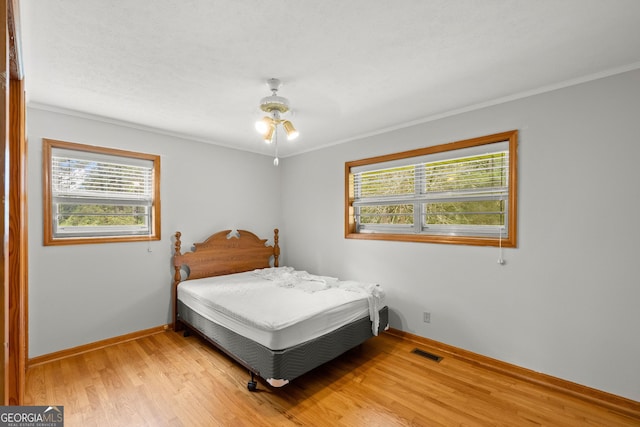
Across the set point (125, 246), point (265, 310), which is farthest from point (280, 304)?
point (125, 246)

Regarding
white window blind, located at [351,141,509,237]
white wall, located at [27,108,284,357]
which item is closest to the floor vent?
white window blind, located at [351,141,509,237]

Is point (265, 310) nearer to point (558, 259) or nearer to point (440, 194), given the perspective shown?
point (440, 194)

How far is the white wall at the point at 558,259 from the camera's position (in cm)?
212

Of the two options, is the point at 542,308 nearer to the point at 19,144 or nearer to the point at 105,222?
the point at 19,144

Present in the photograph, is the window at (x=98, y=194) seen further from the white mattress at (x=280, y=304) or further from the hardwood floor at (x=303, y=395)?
the hardwood floor at (x=303, y=395)

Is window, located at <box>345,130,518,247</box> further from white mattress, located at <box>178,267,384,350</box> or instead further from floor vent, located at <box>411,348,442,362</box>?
floor vent, located at <box>411,348,442,362</box>

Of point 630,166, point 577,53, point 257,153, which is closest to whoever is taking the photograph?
point 577,53

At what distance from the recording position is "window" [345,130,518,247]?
2723mm

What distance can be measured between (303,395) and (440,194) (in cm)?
230

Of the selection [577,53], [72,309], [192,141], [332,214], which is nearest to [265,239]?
[332,214]

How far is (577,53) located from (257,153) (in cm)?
375

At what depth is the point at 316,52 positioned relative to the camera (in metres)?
1.87

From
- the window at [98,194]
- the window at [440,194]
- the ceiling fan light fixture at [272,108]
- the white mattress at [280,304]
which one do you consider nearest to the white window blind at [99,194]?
the window at [98,194]

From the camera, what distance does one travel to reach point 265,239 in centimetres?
458
